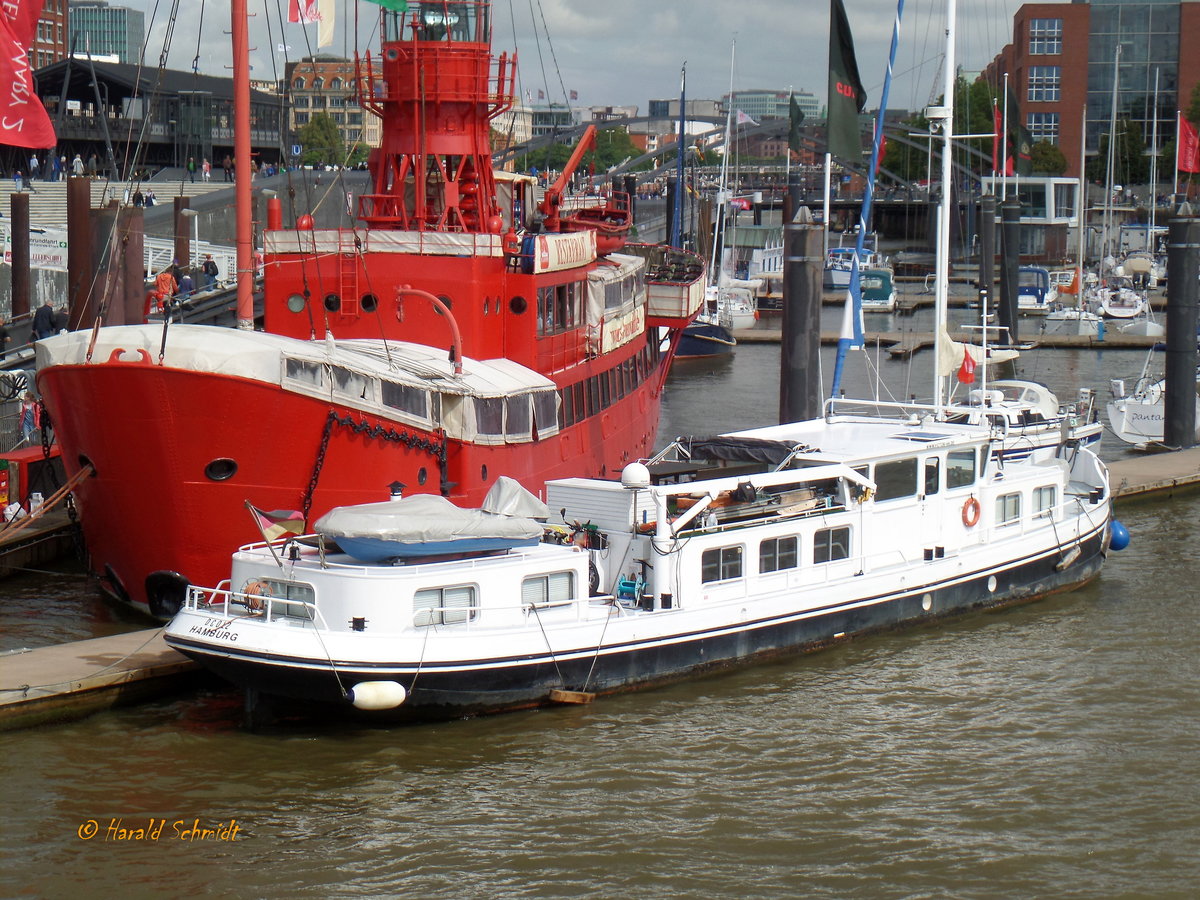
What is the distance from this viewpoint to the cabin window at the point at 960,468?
1022 inches

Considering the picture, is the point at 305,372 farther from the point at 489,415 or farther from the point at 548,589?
the point at 548,589

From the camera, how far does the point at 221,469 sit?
22078 mm

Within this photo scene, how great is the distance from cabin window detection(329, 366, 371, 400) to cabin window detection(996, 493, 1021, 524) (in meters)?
11.3

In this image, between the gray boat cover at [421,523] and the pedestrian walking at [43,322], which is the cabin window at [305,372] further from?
the pedestrian walking at [43,322]

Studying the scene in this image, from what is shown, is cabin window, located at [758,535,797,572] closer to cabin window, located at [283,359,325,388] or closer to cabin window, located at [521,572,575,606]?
cabin window, located at [521,572,575,606]

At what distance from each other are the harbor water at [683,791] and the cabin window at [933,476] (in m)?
2.78

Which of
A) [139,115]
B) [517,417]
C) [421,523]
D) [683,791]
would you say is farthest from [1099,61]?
[683,791]

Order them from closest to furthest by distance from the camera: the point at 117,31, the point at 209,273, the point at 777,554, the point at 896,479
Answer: the point at 777,554, the point at 896,479, the point at 209,273, the point at 117,31

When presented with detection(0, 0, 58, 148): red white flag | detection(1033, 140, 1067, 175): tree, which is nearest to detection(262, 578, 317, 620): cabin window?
detection(0, 0, 58, 148): red white flag

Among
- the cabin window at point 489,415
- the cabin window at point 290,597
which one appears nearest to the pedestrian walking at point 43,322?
the cabin window at point 489,415

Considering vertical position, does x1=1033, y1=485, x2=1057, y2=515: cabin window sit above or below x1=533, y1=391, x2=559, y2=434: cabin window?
below

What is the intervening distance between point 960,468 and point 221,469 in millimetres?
12264

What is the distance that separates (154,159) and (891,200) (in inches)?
2570

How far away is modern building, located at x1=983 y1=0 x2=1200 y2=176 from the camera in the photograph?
4759 inches
